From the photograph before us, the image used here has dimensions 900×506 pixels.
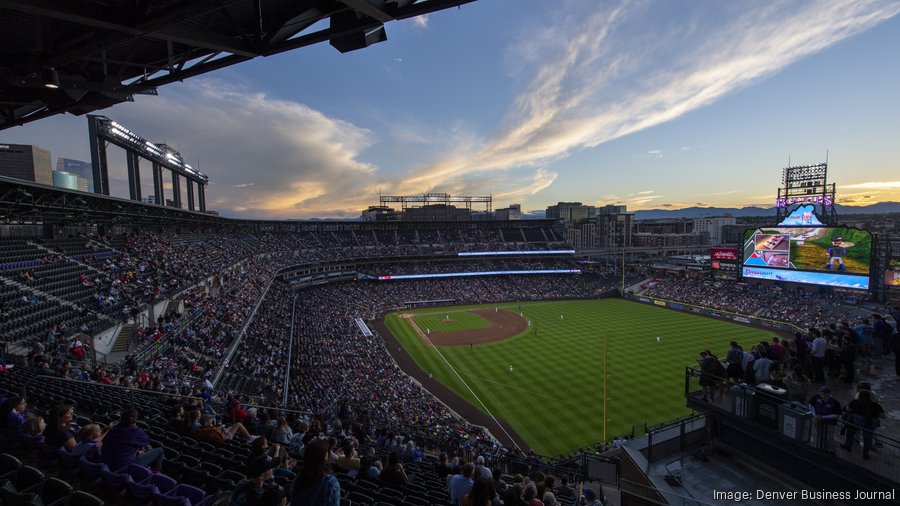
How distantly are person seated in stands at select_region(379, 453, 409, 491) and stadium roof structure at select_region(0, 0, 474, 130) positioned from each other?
21.0ft

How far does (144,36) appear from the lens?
4184 mm

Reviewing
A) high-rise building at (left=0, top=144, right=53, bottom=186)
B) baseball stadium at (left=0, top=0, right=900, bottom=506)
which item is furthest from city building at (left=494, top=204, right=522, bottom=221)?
high-rise building at (left=0, top=144, right=53, bottom=186)

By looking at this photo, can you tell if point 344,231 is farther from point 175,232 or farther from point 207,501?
point 207,501

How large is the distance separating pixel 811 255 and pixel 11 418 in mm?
52155

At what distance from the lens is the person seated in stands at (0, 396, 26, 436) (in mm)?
6262

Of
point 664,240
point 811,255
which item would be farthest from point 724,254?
point 664,240

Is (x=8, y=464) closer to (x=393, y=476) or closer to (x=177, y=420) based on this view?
(x=177, y=420)

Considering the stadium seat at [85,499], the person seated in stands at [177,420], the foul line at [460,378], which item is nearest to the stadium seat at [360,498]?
the stadium seat at [85,499]

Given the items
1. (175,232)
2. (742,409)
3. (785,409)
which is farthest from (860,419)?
(175,232)

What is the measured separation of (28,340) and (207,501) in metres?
15.7

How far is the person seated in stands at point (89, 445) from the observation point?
17.7 ft

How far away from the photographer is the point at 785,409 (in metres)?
8.28

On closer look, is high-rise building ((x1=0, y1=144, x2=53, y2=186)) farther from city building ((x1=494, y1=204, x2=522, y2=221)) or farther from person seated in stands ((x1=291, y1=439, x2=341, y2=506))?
city building ((x1=494, y1=204, x2=522, y2=221))

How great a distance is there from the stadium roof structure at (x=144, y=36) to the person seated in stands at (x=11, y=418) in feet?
15.8
